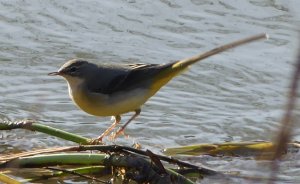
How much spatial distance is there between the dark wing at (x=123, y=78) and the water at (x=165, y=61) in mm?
526

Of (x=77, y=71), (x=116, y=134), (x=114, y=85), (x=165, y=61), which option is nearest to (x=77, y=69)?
(x=77, y=71)

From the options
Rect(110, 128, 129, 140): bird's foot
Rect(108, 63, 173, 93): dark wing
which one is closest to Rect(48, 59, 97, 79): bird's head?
Rect(108, 63, 173, 93): dark wing

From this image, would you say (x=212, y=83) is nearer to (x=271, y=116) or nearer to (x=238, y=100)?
(x=238, y=100)

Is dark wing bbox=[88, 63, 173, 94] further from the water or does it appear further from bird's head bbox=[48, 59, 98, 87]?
the water

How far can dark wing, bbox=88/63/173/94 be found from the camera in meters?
5.85

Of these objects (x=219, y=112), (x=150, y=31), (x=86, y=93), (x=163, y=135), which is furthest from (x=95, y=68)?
(x=150, y=31)

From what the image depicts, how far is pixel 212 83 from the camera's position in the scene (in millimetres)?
7754

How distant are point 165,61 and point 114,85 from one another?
229cm

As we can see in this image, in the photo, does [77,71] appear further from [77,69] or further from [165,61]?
[165,61]

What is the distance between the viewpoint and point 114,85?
587cm

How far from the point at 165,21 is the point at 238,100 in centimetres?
216

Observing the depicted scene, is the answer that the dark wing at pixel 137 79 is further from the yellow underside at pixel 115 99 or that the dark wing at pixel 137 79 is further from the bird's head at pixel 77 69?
the bird's head at pixel 77 69

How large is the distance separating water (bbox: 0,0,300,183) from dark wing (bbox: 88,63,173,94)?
53 centimetres

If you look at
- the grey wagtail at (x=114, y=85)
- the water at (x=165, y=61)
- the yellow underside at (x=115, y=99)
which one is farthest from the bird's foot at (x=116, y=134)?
the yellow underside at (x=115, y=99)
